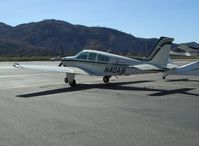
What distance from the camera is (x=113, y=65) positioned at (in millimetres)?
19953

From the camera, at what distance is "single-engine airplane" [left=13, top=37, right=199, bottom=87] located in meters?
19.5


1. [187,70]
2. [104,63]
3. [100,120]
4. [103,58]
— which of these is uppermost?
[103,58]

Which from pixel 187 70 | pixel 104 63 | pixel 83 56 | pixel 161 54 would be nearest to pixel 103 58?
pixel 104 63

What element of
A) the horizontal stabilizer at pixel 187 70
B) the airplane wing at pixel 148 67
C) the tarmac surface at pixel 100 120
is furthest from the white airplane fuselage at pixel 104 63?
the tarmac surface at pixel 100 120

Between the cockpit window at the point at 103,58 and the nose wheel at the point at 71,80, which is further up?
the cockpit window at the point at 103,58

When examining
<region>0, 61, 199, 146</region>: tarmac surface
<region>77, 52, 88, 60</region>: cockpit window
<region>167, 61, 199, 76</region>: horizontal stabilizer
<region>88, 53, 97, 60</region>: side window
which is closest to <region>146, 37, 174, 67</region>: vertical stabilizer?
<region>167, 61, 199, 76</region>: horizontal stabilizer

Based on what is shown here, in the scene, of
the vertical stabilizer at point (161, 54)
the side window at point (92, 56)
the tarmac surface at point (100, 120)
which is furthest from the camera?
the side window at point (92, 56)

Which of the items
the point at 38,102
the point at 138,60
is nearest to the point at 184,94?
the point at 138,60

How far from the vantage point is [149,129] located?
340 inches

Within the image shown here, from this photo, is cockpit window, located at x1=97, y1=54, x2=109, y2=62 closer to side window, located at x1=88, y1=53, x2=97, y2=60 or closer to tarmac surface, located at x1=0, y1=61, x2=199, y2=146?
side window, located at x1=88, y1=53, x2=97, y2=60

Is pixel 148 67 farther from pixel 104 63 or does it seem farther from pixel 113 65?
pixel 104 63

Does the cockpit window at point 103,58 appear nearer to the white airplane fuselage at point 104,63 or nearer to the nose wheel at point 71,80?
the white airplane fuselage at point 104,63

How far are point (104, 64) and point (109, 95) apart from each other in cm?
483

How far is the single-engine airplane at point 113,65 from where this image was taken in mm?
19516
